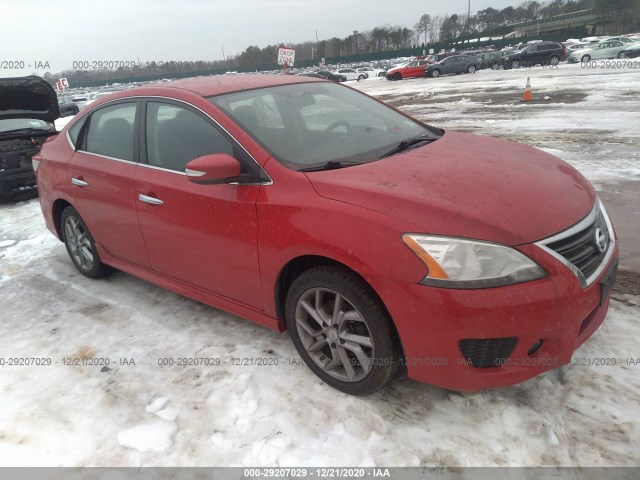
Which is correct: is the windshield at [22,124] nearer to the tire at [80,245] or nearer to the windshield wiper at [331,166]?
the tire at [80,245]

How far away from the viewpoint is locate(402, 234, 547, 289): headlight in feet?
6.84

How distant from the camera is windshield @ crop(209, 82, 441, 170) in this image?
9.42 feet

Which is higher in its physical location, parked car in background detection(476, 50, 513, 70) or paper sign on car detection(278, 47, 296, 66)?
paper sign on car detection(278, 47, 296, 66)

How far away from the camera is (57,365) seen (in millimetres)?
3205

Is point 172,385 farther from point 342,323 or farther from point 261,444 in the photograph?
point 342,323

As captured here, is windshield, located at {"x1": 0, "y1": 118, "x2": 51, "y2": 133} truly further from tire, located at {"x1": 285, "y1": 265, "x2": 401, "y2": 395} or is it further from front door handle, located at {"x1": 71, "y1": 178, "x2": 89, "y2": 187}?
tire, located at {"x1": 285, "y1": 265, "x2": 401, "y2": 395}

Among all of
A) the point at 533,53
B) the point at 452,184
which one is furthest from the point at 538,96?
the point at 533,53

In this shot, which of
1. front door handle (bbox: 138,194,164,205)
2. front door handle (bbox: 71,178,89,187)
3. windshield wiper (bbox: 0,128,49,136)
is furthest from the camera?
windshield wiper (bbox: 0,128,49,136)

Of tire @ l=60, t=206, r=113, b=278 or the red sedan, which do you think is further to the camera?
tire @ l=60, t=206, r=113, b=278

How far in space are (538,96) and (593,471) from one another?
1588cm

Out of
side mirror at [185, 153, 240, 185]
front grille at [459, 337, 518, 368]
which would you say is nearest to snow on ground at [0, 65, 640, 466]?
front grille at [459, 337, 518, 368]

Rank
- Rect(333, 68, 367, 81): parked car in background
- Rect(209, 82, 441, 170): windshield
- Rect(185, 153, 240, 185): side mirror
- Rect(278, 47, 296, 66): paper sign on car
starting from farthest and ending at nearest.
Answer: Rect(333, 68, 367, 81): parked car in background, Rect(278, 47, 296, 66): paper sign on car, Rect(209, 82, 441, 170): windshield, Rect(185, 153, 240, 185): side mirror

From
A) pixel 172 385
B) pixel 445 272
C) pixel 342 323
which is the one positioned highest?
pixel 445 272

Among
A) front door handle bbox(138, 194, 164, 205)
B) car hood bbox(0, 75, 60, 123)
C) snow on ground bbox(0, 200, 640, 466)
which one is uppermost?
car hood bbox(0, 75, 60, 123)
